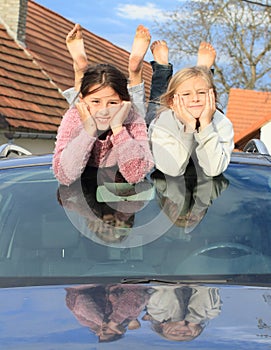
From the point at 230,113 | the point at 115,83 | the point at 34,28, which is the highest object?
the point at 115,83

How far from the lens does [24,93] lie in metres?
21.0

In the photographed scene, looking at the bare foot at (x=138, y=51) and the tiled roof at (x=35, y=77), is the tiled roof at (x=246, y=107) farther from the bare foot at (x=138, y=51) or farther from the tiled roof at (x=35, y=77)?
the bare foot at (x=138, y=51)

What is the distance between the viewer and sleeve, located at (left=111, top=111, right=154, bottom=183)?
3.95m

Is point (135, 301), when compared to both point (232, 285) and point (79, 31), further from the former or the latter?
point (79, 31)

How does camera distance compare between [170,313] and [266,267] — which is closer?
[170,313]

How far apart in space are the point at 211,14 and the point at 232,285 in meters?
29.2

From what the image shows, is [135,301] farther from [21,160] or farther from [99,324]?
[21,160]

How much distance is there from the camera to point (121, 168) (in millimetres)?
3973

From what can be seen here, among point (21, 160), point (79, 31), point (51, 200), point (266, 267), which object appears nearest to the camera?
point (266, 267)

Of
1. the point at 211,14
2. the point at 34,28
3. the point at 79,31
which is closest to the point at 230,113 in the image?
the point at 211,14

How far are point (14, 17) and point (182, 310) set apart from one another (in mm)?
21056

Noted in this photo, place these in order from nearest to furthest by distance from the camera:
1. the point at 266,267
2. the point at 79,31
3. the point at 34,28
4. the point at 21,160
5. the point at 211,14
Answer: the point at 266,267, the point at 21,160, the point at 79,31, the point at 34,28, the point at 211,14

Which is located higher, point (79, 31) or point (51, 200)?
point (79, 31)

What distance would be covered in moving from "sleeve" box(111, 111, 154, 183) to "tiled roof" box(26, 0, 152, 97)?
1882 centimetres
